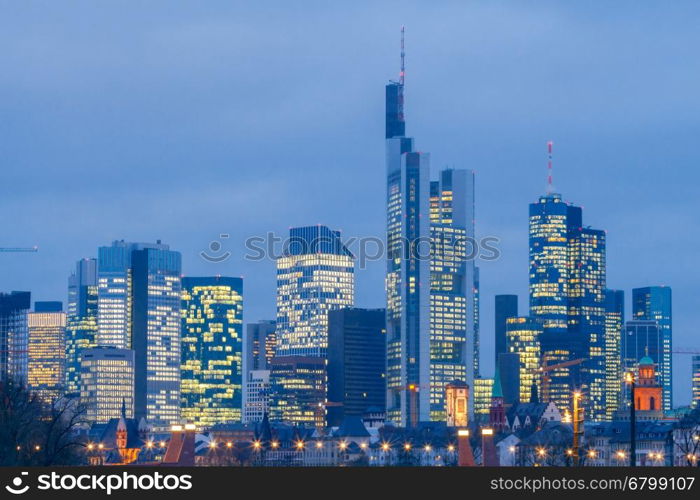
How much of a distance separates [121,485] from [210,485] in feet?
5.87

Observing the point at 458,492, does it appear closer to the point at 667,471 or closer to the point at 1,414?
the point at 667,471

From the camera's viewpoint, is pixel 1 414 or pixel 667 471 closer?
pixel 667 471

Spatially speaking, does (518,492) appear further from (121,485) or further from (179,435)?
(179,435)

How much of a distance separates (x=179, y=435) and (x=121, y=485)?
333ft

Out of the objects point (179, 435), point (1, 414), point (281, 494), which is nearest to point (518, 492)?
point (281, 494)

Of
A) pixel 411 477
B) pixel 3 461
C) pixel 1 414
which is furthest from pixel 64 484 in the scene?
pixel 1 414

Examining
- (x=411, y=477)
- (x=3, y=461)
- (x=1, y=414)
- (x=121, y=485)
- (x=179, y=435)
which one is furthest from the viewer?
(x=179, y=435)

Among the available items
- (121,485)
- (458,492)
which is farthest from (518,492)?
(121,485)

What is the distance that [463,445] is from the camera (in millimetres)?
139000

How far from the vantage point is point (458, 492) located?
3659cm

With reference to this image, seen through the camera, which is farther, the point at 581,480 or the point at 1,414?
the point at 1,414

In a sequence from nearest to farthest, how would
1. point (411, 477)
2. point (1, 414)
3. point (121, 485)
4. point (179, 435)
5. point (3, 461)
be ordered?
point (121, 485), point (411, 477), point (3, 461), point (1, 414), point (179, 435)

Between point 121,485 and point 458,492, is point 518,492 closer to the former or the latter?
point 458,492

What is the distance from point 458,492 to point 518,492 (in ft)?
4.02
